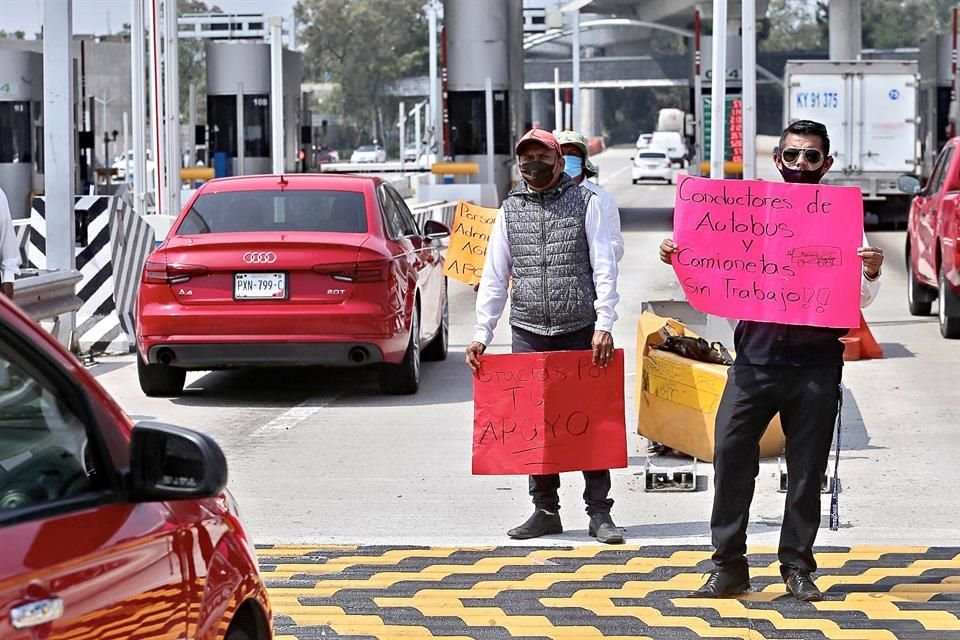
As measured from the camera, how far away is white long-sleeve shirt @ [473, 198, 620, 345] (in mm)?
7773

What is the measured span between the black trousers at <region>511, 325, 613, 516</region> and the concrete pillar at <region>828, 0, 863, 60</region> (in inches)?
1962

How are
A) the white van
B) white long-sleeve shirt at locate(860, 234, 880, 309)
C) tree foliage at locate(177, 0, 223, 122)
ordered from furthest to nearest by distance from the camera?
tree foliage at locate(177, 0, 223, 122), the white van, white long-sleeve shirt at locate(860, 234, 880, 309)

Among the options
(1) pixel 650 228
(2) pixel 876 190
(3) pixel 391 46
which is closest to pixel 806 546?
(2) pixel 876 190

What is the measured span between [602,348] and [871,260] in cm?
149

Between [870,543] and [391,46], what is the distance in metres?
131

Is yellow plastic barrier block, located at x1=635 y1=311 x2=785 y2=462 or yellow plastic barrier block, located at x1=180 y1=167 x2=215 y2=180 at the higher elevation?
yellow plastic barrier block, located at x1=180 y1=167 x2=215 y2=180

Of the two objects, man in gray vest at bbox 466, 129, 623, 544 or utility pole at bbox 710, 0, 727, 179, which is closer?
man in gray vest at bbox 466, 129, 623, 544

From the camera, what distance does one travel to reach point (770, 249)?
22.9 feet

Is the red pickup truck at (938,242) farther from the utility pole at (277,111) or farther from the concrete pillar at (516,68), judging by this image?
the concrete pillar at (516,68)

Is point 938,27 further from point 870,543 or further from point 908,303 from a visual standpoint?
point 870,543

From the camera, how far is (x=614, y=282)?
7.77 meters

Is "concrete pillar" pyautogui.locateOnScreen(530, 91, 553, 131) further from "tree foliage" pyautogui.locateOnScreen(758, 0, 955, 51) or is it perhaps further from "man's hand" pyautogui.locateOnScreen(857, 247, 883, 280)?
"man's hand" pyautogui.locateOnScreen(857, 247, 883, 280)

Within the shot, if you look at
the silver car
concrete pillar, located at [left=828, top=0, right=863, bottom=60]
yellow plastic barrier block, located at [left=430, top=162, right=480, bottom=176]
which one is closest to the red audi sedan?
yellow plastic barrier block, located at [left=430, top=162, right=480, bottom=176]

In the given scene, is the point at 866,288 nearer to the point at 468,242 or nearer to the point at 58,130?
the point at 468,242
